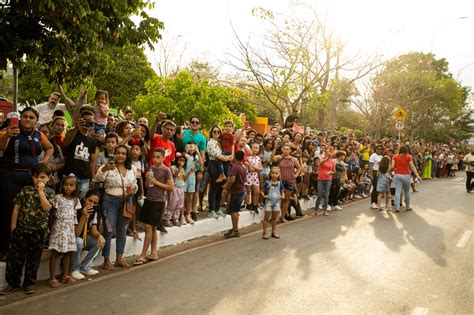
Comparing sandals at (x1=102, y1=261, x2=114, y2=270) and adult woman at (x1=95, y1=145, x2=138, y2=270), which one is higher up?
adult woman at (x1=95, y1=145, x2=138, y2=270)

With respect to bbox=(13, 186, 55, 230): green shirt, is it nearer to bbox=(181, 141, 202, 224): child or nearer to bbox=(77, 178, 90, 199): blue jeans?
bbox=(77, 178, 90, 199): blue jeans

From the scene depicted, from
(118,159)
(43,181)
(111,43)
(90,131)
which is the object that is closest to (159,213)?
(118,159)

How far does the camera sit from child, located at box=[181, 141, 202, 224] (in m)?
10.5

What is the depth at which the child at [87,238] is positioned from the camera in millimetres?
7352

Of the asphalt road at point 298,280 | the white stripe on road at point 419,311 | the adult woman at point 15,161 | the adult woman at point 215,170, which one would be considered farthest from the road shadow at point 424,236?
the adult woman at point 15,161

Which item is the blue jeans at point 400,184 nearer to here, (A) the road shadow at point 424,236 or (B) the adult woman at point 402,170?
(B) the adult woman at point 402,170

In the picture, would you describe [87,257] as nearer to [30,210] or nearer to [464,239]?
[30,210]

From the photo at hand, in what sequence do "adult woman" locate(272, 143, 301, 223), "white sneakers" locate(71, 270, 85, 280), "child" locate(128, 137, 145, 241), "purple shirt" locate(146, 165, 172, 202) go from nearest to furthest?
"white sneakers" locate(71, 270, 85, 280), "purple shirt" locate(146, 165, 172, 202), "child" locate(128, 137, 145, 241), "adult woman" locate(272, 143, 301, 223)

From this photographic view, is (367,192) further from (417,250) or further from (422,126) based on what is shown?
(422,126)

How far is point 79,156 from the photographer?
7.89 meters

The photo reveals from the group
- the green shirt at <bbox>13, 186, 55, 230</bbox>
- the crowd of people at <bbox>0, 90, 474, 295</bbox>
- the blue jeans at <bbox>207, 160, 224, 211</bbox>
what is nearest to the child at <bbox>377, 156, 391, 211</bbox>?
the crowd of people at <bbox>0, 90, 474, 295</bbox>

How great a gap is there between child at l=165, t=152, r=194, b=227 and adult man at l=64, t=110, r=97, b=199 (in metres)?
2.19

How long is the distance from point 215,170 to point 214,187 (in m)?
0.38

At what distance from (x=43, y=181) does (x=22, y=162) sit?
1.71 ft
